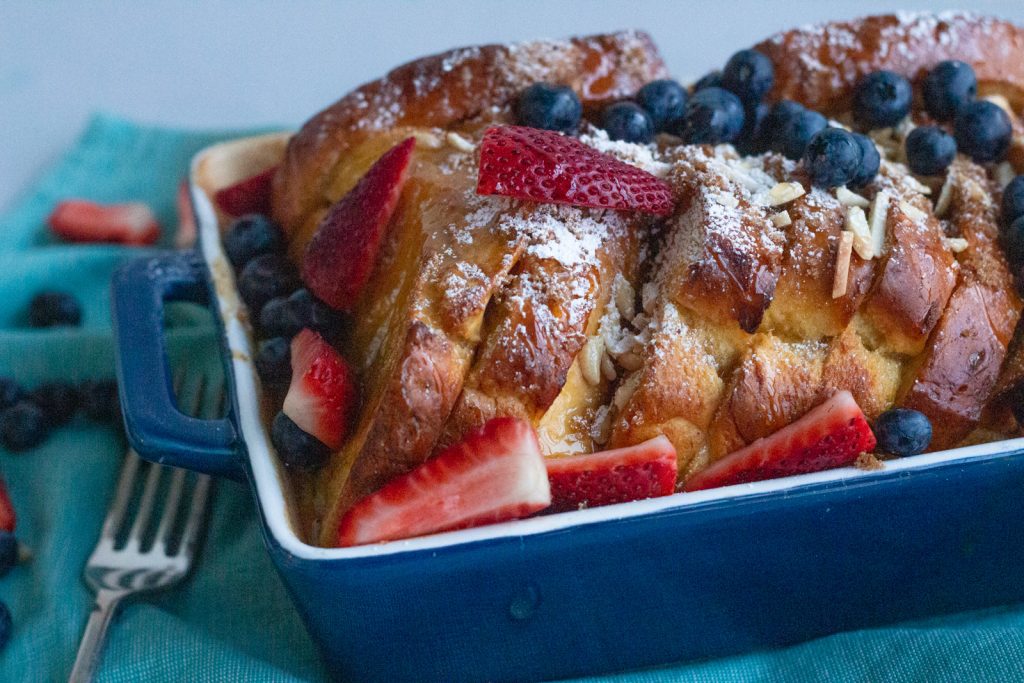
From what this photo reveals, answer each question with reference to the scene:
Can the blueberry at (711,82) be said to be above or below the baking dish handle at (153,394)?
above

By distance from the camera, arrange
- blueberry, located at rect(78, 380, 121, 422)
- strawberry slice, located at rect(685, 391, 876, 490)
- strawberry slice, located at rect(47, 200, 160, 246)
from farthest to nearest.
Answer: strawberry slice, located at rect(47, 200, 160, 246)
blueberry, located at rect(78, 380, 121, 422)
strawberry slice, located at rect(685, 391, 876, 490)

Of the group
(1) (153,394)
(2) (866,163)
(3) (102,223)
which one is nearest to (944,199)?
(2) (866,163)

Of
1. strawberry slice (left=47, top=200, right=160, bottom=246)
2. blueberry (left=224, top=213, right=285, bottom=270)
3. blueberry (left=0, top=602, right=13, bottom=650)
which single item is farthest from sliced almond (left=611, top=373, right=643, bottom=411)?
strawberry slice (left=47, top=200, right=160, bottom=246)

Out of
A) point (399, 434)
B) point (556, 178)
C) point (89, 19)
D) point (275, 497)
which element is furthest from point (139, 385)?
point (89, 19)

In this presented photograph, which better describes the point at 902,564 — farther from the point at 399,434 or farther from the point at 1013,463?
the point at 399,434

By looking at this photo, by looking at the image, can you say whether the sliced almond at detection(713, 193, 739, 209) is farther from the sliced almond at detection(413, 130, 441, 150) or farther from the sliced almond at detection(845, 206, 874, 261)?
the sliced almond at detection(413, 130, 441, 150)

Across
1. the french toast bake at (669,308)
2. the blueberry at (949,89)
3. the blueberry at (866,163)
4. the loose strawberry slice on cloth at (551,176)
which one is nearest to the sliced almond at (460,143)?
the french toast bake at (669,308)

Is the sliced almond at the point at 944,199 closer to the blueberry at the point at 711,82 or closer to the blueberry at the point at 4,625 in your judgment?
the blueberry at the point at 711,82

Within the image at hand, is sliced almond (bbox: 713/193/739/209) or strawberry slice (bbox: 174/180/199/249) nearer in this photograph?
sliced almond (bbox: 713/193/739/209)
